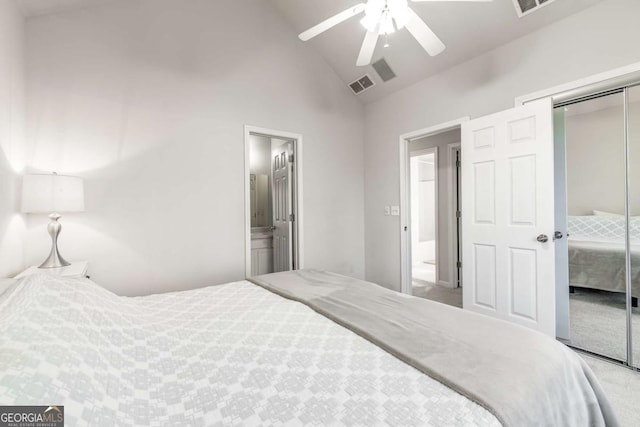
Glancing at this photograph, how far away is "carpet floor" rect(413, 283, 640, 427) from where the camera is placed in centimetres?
166

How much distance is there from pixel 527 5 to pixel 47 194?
3697mm

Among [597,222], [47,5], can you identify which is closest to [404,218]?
[597,222]

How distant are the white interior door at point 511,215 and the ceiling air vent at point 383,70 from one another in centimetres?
112

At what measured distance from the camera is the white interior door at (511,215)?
230 cm

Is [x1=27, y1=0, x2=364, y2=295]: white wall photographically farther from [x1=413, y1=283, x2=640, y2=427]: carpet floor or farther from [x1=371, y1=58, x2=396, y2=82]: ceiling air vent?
[x1=413, y1=283, x2=640, y2=427]: carpet floor

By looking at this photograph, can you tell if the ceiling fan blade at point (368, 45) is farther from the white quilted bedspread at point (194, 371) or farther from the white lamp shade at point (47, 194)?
the white lamp shade at point (47, 194)

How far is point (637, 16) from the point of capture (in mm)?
1948

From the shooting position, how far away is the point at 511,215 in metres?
2.51

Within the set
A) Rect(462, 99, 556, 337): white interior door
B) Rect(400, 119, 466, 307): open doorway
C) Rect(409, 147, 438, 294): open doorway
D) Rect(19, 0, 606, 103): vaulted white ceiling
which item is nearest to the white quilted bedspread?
Rect(462, 99, 556, 337): white interior door

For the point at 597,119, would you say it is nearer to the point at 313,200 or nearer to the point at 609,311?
the point at 609,311

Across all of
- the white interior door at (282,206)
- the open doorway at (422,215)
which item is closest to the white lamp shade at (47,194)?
the white interior door at (282,206)

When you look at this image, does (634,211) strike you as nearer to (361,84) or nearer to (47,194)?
(361,84)

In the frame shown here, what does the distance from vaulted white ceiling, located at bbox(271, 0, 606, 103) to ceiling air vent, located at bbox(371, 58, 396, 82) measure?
0.05 m

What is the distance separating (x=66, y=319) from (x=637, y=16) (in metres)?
3.55
